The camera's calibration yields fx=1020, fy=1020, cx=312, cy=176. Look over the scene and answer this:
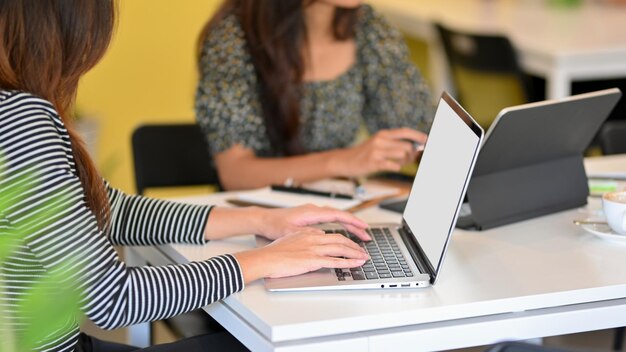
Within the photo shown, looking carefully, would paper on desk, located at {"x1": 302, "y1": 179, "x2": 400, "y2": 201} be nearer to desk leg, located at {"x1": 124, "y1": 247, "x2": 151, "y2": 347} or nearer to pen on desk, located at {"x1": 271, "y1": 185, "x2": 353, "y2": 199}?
pen on desk, located at {"x1": 271, "y1": 185, "x2": 353, "y2": 199}

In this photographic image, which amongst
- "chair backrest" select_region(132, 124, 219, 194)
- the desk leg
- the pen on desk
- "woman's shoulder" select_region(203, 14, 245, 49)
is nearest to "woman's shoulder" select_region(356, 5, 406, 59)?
"woman's shoulder" select_region(203, 14, 245, 49)

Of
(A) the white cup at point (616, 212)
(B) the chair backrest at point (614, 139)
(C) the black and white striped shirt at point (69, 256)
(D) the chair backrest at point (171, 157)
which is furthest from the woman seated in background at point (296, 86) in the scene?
(C) the black and white striped shirt at point (69, 256)

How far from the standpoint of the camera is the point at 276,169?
2.27m

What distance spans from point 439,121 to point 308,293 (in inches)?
15.1

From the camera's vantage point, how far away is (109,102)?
401cm

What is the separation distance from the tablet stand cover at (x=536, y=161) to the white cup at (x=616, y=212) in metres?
0.15

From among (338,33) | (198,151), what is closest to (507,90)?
(338,33)

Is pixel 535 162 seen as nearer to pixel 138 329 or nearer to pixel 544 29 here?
pixel 138 329

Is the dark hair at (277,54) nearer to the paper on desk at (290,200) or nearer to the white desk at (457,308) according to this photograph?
the paper on desk at (290,200)

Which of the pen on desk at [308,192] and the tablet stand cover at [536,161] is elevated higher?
the tablet stand cover at [536,161]

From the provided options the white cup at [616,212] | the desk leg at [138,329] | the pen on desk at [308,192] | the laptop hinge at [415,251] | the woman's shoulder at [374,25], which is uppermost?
the woman's shoulder at [374,25]

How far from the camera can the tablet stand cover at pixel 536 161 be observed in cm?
164

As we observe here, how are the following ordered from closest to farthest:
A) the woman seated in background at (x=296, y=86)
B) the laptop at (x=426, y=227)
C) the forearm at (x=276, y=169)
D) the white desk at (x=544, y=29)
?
the laptop at (x=426, y=227)
the forearm at (x=276, y=169)
the woman seated in background at (x=296, y=86)
the white desk at (x=544, y=29)

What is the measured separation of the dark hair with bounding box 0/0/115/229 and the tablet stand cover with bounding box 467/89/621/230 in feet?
2.03
